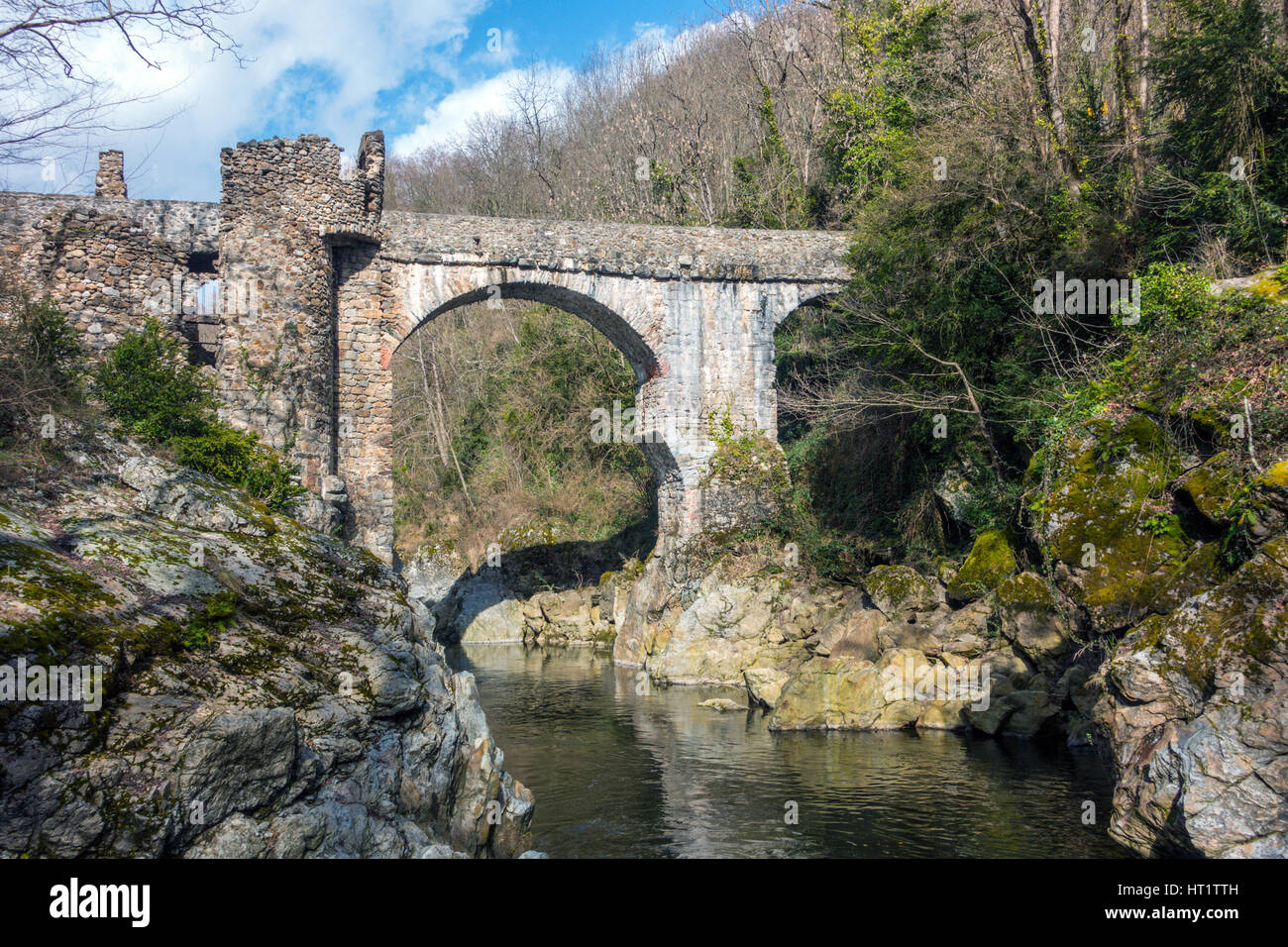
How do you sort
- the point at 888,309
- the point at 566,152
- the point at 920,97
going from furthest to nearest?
the point at 566,152 → the point at 920,97 → the point at 888,309

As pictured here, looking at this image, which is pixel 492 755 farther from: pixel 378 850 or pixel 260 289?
pixel 260 289

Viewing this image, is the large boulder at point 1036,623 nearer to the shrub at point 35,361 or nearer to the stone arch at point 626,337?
the stone arch at point 626,337

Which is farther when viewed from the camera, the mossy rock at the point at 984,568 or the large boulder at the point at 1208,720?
the mossy rock at the point at 984,568

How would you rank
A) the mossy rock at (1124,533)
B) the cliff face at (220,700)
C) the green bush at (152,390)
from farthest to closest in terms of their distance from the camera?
the green bush at (152,390) → the mossy rock at (1124,533) → the cliff face at (220,700)

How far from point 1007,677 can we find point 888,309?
6363mm

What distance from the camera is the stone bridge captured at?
13297 millimetres

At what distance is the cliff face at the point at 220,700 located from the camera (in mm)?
4570

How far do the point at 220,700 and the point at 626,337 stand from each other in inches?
508

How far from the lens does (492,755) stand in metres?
7.33

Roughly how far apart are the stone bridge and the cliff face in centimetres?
579

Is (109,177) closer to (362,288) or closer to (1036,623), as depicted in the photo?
(362,288)

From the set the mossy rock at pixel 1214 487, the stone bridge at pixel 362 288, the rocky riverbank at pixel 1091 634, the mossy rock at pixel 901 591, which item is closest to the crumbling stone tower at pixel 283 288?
the stone bridge at pixel 362 288

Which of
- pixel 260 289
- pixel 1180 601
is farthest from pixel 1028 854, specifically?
pixel 260 289

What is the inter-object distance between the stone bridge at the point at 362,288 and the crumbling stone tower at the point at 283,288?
0.02 meters
